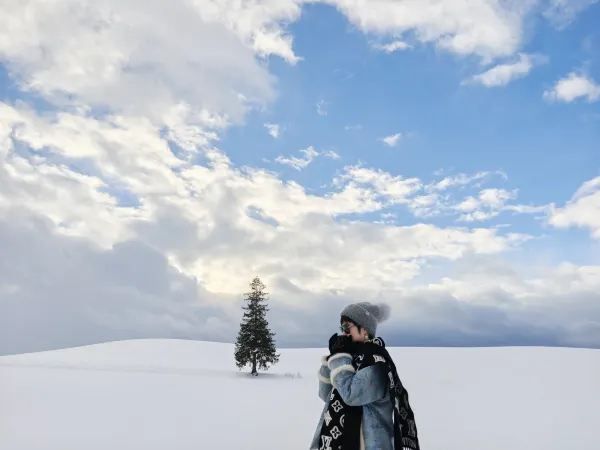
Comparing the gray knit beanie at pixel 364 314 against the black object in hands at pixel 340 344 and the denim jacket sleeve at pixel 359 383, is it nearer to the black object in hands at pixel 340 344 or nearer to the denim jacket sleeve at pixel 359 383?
the black object in hands at pixel 340 344

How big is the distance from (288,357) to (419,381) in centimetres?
2009

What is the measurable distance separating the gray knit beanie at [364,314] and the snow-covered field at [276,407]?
20.0 feet

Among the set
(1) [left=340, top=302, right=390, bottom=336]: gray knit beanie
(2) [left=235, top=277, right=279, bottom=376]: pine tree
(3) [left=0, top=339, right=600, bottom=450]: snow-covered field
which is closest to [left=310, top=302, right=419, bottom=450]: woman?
(1) [left=340, top=302, right=390, bottom=336]: gray knit beanie

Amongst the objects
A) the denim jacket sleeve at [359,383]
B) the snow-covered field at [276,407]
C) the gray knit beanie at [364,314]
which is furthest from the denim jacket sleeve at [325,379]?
the snow-covered field at [276,407]

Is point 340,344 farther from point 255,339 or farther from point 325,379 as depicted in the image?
point 255,339

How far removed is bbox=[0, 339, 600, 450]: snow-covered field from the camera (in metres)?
10.7

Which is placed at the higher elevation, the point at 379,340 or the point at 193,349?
the point at 193,349

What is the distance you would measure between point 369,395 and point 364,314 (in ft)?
2.08

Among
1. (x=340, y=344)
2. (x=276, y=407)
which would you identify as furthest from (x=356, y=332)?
(x=276, y=407)

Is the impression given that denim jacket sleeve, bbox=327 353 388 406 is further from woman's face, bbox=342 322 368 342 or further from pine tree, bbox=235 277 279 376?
pine tree, bbox=235 277 279 376

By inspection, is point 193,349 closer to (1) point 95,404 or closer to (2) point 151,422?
(1) point 95,404

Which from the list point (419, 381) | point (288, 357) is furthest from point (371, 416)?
point (288, 357)

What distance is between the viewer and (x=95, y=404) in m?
14.9

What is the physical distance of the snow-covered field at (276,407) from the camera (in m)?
10.7
